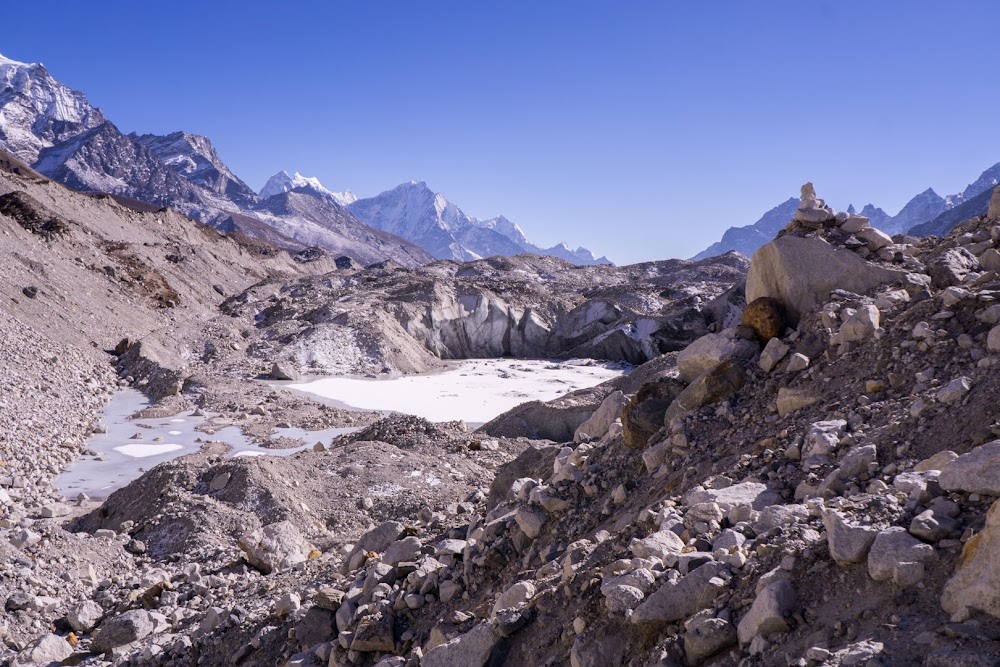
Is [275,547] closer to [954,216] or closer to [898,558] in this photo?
[898,558]

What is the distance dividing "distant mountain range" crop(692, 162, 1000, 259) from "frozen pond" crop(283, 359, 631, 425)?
25.9m

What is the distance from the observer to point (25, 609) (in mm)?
6223

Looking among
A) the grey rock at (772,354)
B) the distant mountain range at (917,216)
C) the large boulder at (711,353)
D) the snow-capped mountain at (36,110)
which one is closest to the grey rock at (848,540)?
the grey rock at (772,354)

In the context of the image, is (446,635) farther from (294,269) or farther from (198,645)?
(294,269)

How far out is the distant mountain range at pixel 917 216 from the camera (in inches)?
2657

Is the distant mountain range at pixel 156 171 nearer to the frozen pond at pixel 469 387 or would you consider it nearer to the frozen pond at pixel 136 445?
the frozen pond at pixel 469 387

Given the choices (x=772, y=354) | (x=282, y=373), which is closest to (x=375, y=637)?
(x=772, y=354)

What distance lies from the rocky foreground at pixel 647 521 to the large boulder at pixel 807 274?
20 millimetres

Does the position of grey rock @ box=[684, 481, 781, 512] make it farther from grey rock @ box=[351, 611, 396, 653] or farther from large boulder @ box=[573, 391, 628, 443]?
large boulder @ box=[573, 391, 628, 443]

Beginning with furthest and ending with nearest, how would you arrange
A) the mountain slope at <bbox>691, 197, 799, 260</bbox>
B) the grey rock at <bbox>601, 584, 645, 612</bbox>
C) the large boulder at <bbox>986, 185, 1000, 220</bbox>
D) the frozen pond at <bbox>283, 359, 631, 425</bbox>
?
the mountain slope at <bbox>691, 197, 799, 260</bbox>, the frozen pond at <bbox>283, 359, 631, 425</bbox>, the large boulder at <bbox>986, 185, 1000, 220</bbox>, the grey rock at <bbox>601, 584, 645, 612</bbox>

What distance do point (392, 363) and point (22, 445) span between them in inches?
555

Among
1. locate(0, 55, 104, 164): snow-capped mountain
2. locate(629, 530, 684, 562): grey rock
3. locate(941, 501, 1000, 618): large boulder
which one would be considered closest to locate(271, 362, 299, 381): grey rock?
locate(629, 530, 684, 562): grey rock

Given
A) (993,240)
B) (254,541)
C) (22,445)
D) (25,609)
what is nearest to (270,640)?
(254,541)

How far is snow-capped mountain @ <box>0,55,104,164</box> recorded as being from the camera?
10588 centimetres
